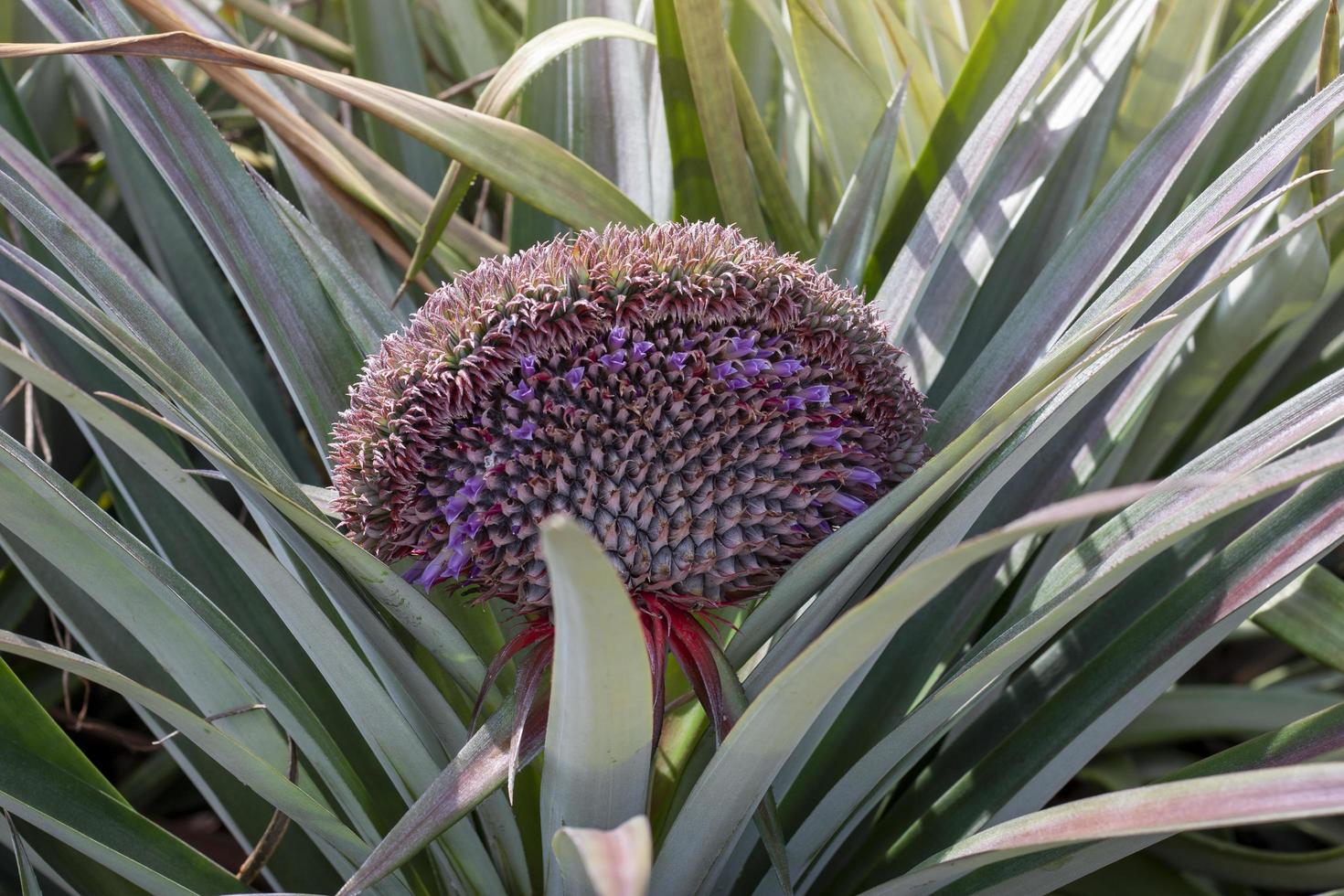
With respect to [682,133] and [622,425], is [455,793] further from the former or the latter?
[682,133]

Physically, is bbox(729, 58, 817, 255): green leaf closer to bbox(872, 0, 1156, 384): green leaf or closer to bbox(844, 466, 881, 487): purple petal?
bbox(872, 0, 1156, 384): green leaf

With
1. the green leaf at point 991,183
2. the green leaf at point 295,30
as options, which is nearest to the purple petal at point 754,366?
the green leaf at point 991,183

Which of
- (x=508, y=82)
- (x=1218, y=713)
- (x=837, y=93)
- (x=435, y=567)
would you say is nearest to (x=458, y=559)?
(x=435, y=567)

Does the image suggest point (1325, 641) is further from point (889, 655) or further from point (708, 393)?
point (708, 393)

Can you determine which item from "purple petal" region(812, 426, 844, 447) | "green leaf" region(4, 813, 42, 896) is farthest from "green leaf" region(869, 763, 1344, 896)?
"green leaf" region(4, 813, 42, 896)

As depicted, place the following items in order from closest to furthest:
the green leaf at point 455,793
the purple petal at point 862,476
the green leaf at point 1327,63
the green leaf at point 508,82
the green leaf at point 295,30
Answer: the green leaf at point 455,793
the purple petal at point 862,476
the green leaf at point 1327,63
the green leaf at point 508,82
the green leaf at point 295,30

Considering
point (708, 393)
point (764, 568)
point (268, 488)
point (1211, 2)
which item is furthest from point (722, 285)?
point (1211, 2)

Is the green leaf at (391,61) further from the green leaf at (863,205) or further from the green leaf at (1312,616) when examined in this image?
the green leaf at (1312,616)
